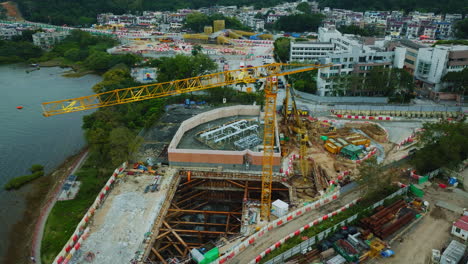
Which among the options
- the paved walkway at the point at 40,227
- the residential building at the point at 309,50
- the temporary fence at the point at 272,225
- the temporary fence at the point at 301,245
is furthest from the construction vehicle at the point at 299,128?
the residential building at the point at 309,50

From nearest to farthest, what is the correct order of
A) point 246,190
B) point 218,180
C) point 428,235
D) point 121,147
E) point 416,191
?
point 428,235
point 416,191
point 246,190
point 218,180
point 121,147

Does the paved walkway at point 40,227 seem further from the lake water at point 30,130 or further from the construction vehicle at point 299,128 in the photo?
the construction vehicle at point 299,128

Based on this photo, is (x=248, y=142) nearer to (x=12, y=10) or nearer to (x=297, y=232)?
(x=297, y=232)

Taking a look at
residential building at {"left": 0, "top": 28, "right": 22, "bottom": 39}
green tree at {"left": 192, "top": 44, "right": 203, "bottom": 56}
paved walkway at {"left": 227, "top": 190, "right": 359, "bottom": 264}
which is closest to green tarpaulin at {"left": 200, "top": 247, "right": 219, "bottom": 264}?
paved walkway at {"left": 227, "top": 190, "right": 359, "bottom": 264}

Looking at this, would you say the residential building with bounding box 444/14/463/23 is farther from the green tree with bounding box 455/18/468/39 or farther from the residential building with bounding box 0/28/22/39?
the residential building with bounding box 0/28/22/39

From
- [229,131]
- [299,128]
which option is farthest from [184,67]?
→ [299,128]

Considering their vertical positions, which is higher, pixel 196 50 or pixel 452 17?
pixel 452 17
